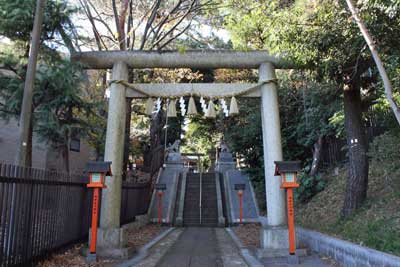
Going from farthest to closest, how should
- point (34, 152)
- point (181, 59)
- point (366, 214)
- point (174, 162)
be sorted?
point (174, 162)
point (34, 152)
point (181, 59)
point (366, 214)

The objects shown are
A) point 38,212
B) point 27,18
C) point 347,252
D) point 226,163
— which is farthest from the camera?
point 226,163

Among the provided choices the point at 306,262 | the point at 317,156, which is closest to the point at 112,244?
the point at 306,262

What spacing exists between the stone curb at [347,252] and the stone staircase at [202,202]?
8.43m

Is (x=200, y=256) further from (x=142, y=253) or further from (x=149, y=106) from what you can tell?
(x=149, y=106)

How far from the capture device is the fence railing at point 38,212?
6.14 meters

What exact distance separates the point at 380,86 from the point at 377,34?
8.99 ft

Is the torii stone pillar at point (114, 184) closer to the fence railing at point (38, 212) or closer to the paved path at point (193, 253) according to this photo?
the fence railing at point (38, 212)

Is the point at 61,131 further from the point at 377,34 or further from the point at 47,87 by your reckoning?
the point at 377,34

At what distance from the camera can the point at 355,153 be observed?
10.1 m

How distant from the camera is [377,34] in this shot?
7.19 meters

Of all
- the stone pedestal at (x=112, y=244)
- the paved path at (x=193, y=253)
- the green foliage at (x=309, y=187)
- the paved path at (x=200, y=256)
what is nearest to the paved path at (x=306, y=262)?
the paved path at (x=200, y=256)

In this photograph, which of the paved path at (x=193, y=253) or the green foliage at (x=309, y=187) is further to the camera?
the green foliage at (x=309, y=187)

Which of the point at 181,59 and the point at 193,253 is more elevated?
the point at 181,59

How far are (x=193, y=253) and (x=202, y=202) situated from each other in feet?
34.7
